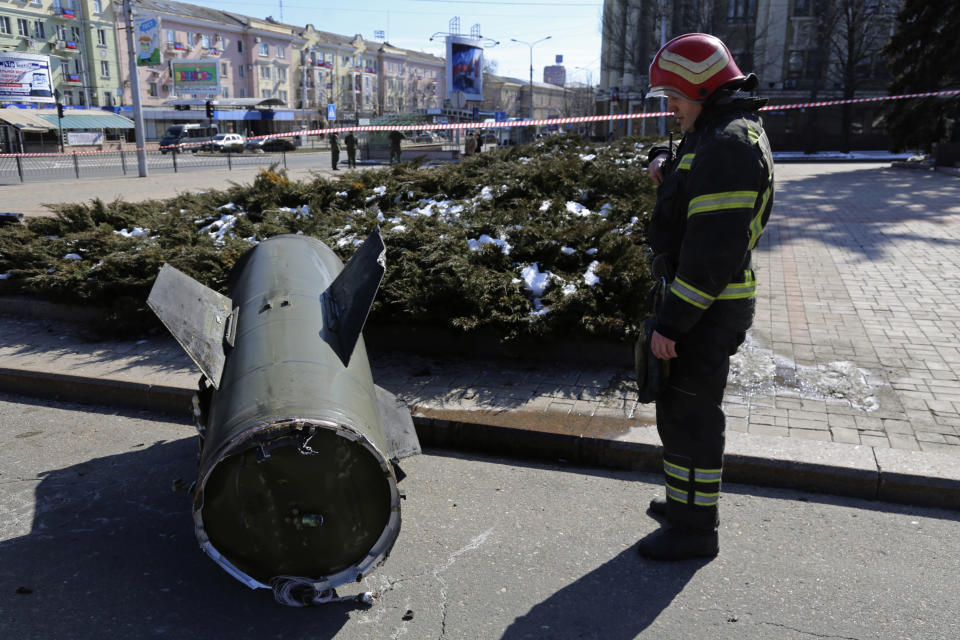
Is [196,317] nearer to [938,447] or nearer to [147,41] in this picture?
[938,447]

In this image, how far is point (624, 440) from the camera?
4.22 m

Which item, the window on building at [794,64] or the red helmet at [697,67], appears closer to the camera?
the red helmet at [697,67]

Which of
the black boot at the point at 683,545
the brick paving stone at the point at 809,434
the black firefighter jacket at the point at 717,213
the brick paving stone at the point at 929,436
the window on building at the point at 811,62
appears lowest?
the black boot at the point at 683,545

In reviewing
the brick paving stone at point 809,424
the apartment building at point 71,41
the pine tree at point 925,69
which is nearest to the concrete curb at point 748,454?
the brick paving stone at point 809,424

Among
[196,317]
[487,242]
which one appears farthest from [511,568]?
[487,242]

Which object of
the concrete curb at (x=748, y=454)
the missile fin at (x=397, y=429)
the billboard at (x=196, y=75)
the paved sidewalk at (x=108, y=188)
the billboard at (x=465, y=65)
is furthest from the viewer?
the billboard at (x=196, y=75)

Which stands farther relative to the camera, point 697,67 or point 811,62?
point 811,62

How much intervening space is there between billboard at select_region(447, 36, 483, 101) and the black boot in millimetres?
54293

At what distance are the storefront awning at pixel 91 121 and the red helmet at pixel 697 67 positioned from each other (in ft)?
184

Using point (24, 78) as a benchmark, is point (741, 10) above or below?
above

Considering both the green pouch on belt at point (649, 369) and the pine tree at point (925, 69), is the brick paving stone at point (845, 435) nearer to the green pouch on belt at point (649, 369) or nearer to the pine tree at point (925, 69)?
the green pouch on belt at point (649, 369)

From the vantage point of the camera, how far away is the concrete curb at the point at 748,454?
12.4 feet

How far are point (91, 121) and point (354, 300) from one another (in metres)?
61.5

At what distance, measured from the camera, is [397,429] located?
3.49 meters
